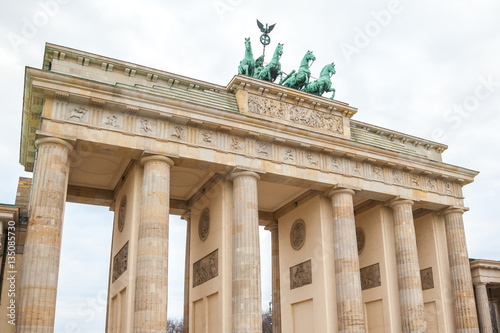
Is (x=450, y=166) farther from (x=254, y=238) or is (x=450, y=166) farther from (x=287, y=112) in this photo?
(x=254, y=238)

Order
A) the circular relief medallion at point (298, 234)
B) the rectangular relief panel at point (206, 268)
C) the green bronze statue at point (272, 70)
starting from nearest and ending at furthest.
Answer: the rectangular relief panel at point (206, 268) < the green bronze statue at point (272, 70) < the circular relief medallion at point (298, 234)

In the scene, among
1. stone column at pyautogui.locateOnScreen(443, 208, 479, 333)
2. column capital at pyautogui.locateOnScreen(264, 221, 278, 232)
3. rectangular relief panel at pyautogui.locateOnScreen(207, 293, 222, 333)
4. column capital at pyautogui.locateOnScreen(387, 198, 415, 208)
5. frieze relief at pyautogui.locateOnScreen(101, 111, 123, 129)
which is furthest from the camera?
column capital at pyautogui.locateOnScreen(264, 221, 278, 232)

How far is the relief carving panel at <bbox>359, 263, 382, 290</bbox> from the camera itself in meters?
27.2

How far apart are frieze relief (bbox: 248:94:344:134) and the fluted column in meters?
5.42

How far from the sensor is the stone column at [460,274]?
26703 mm

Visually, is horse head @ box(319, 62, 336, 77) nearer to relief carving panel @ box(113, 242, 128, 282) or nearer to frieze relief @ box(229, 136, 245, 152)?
frieze relief @ box(229, 136, 245, 152)

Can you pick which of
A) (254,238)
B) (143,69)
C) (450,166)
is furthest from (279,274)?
(143,69)

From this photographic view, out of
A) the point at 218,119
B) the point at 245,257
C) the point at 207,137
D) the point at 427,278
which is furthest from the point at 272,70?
the point at 427,278

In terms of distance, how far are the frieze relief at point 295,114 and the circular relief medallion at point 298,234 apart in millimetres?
5551

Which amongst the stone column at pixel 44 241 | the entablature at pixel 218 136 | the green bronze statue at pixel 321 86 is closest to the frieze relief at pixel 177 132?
the entablature at pixel 218 136

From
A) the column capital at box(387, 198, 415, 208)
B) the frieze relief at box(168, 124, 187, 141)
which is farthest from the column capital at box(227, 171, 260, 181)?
the column capital at box(387, 198, 415, 208)

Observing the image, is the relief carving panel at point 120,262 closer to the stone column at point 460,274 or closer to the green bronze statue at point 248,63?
the green bronze statue at point 248,63

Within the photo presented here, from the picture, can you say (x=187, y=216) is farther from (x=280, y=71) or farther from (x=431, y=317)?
(x=431, y=317)

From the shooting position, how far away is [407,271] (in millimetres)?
25797
